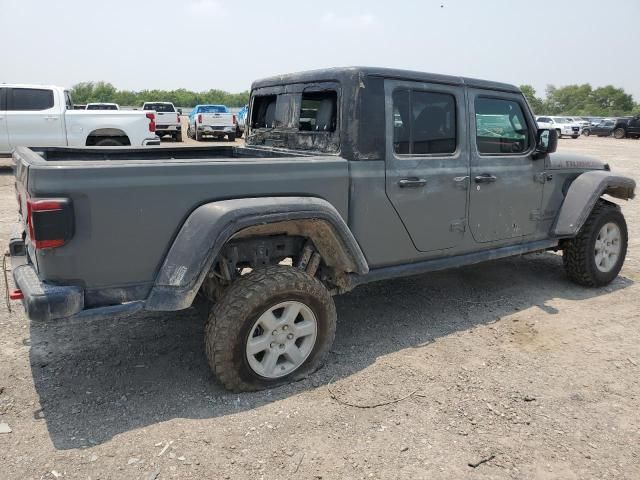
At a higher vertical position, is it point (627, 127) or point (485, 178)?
point (627, 127)

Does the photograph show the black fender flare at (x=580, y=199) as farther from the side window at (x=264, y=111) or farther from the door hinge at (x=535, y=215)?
the side window at (x=264, y=111)

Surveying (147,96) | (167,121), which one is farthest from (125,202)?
(147,96)

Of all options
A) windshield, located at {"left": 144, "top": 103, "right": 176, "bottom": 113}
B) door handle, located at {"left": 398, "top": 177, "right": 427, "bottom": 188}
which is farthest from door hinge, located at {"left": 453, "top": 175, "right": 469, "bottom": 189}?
windshield, located at {"left": 144, "top": 103, "right": 176, "bottom": 113}

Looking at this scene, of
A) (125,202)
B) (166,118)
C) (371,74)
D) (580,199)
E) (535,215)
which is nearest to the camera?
(125,202)

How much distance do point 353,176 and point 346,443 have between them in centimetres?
160

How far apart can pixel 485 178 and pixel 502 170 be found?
28cm

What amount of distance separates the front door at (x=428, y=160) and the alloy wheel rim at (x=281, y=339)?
1.01m

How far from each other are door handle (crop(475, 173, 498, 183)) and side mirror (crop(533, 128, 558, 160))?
662 millimetres

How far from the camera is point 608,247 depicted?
5.27 m

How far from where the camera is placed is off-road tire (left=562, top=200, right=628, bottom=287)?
5.01 m

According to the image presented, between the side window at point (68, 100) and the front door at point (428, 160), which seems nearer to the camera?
the front door at point (428, 160)

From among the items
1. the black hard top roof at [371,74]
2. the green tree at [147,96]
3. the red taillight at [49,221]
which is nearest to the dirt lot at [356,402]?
the red taillight at [49,221]

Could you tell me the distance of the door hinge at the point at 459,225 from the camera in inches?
157

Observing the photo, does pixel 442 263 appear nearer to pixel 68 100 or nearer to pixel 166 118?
pixel 68 100
